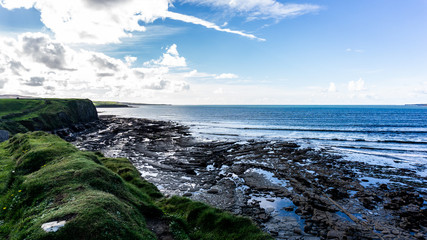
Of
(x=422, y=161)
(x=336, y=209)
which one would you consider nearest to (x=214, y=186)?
(x=336, y=209)

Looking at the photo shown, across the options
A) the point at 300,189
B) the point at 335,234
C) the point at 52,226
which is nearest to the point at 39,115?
the point at 52,226

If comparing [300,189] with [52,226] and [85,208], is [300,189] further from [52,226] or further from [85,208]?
[52,226]

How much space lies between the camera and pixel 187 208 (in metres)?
16.2

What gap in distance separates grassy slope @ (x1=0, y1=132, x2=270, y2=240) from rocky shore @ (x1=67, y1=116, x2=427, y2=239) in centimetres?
458

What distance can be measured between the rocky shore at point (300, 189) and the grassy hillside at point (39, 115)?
3105cm

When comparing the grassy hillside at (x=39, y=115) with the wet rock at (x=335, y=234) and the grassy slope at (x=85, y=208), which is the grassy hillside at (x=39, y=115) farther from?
the wet rock at (x=335, y=234)

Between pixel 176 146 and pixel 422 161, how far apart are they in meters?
47.6

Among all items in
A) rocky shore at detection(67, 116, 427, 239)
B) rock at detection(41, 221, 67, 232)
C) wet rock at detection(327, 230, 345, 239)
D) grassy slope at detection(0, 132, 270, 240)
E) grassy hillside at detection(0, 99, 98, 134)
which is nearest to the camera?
rock at detection(41, 221, 67, 232)

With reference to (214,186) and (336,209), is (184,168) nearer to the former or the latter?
(214,186)

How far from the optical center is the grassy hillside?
53109mm

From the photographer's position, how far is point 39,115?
61.9m

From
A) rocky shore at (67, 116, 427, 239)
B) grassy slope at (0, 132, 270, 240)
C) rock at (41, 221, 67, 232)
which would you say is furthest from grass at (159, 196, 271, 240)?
rock at (41, 221, 67, 232)

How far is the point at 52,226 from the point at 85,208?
143 centimetres

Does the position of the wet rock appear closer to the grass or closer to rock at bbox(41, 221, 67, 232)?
the grass
